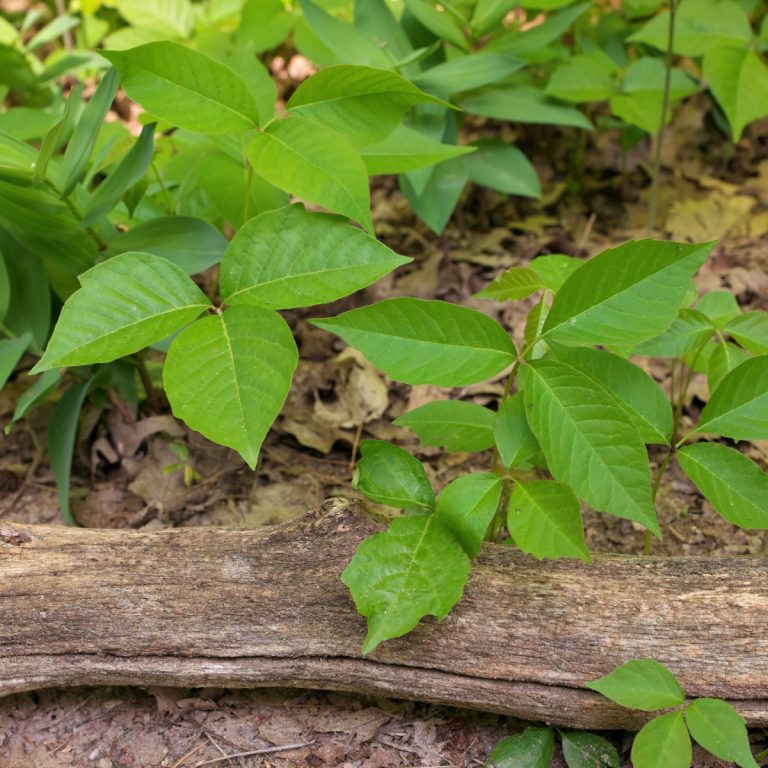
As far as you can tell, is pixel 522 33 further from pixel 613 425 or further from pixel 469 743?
pixel 469 743

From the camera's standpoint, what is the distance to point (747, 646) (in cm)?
131

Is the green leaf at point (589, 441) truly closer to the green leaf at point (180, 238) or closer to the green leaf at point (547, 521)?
the green leaf at point (547, 521)

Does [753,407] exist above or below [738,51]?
below

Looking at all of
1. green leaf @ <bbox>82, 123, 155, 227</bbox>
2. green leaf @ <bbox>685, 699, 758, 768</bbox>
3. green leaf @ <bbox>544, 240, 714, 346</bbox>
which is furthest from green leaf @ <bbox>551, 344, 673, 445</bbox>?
green leaf @ <bbox>82, 123, 155, 227</bbox>

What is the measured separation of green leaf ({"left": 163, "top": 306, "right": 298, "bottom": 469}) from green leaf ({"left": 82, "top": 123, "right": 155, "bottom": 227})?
0.44 m

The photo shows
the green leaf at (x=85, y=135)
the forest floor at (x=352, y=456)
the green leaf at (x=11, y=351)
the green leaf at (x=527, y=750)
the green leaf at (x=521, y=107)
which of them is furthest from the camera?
the green leaf at (x=521, y=107)

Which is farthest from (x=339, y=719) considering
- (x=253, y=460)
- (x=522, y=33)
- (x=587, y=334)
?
(x=522, y=33)

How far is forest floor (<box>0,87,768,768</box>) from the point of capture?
146 centimetres

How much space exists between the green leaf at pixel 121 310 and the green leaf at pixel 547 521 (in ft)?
2.12

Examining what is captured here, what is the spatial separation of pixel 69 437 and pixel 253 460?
787 millimetres

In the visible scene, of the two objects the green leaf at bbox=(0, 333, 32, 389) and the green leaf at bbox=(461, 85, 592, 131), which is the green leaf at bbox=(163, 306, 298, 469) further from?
the green leaf at bbox=(461, 85, 592, 131)

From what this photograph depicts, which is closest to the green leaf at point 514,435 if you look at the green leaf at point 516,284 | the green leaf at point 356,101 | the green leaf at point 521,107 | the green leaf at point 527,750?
the green leaf at point 516,284

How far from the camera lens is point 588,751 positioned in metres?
1.35

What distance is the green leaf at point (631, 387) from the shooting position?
1395 millimetres
